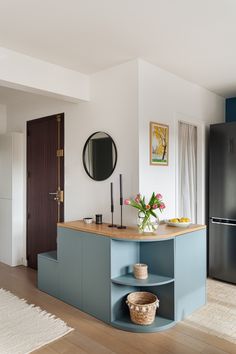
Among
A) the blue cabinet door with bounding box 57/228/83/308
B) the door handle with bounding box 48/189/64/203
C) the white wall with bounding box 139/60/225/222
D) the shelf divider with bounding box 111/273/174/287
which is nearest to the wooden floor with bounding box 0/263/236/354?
the blue cabinet door with bounding box 57/228/83/308

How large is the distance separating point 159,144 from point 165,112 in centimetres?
39

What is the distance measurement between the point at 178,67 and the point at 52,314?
2.82 m

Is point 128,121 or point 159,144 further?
point 159,144

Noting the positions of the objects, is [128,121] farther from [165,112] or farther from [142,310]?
[142,310]

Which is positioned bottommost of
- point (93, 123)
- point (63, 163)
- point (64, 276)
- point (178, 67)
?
point (64, 276)

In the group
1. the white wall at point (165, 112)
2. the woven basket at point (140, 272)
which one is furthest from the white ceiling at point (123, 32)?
the woven basket at point (140, 272)

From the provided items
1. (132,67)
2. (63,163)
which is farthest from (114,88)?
(63,163)

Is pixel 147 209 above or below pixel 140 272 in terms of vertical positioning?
above

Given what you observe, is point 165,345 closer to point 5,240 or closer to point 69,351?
point 69,351

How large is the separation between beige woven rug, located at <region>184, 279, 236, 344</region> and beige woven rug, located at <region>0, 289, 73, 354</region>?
3.81 ft

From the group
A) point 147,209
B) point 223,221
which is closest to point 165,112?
point 147,209

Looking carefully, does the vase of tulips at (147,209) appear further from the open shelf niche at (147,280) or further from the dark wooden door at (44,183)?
the dark wooden door at (44,183)

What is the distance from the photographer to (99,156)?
3297mm

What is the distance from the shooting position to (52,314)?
2.77m
